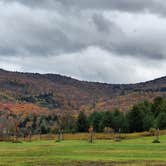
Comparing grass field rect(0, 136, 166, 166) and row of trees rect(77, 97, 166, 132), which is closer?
grass field rect(0, 136, 166, 166)

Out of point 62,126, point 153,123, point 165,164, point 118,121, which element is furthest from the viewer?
point 62,126

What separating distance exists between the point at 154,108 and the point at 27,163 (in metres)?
113

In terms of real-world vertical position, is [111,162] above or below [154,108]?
below

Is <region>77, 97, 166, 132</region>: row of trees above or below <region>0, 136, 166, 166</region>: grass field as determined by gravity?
above

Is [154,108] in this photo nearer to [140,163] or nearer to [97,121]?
[97,121]

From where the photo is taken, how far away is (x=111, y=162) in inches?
1887

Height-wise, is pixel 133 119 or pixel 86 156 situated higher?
pixel 133 119

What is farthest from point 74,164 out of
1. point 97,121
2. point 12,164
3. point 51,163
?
point 97,121

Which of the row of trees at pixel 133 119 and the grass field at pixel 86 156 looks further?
the row of trees at pixel 133 119

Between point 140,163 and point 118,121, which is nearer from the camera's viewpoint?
point 140,163

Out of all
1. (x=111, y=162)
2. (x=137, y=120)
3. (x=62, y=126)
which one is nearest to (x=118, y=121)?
(x=137, y=120)

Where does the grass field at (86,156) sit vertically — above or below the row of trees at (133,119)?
below

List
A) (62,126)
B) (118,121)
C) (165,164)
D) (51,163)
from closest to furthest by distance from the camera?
(165,164) → (51,163) → (118,121) → (62,126)

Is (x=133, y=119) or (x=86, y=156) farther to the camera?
(x=133, y=119)
